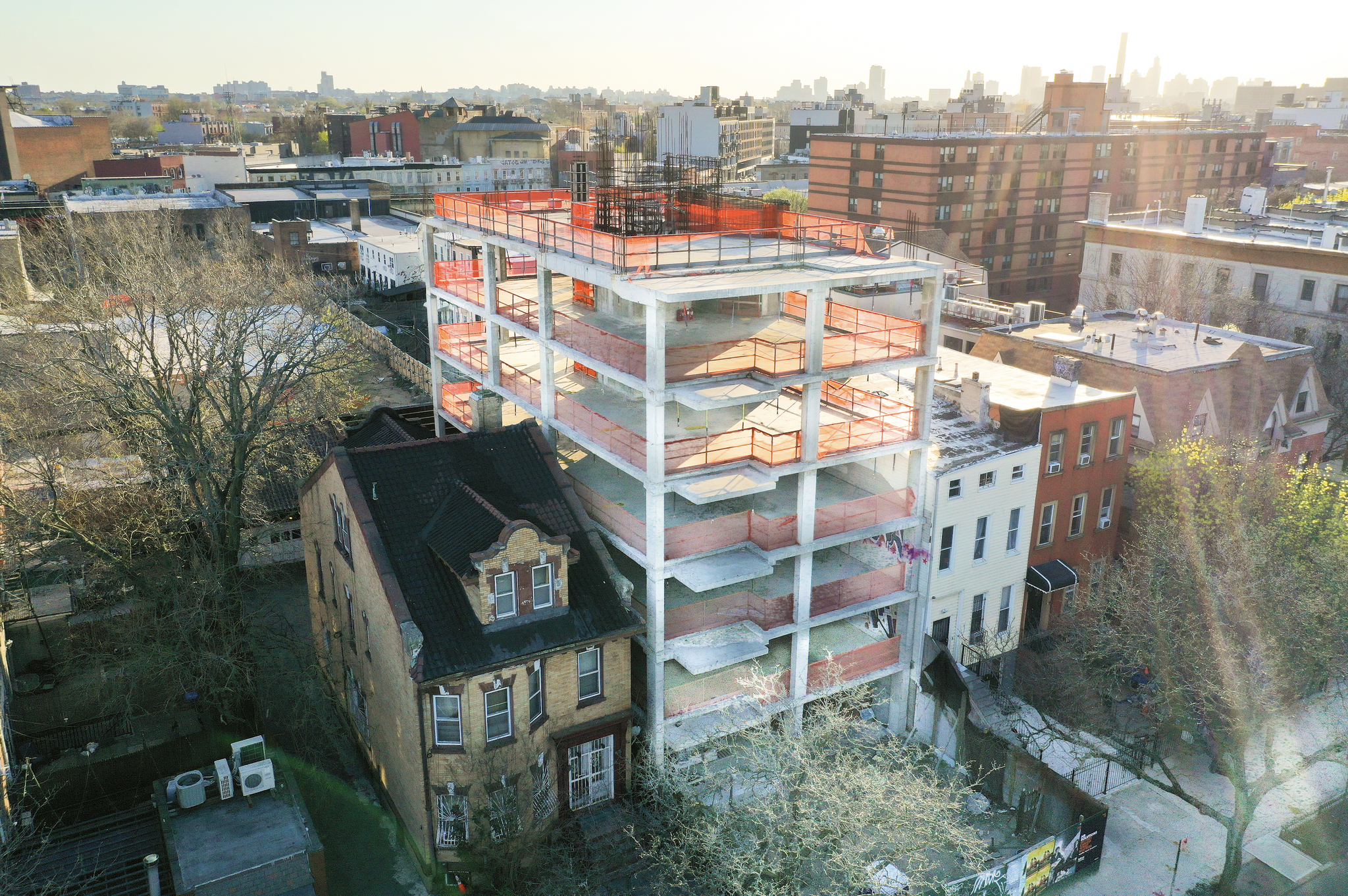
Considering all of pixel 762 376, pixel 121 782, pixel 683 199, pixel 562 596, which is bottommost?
pixel 121 782

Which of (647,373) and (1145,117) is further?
(1145,117)

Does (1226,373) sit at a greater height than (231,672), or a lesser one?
greater

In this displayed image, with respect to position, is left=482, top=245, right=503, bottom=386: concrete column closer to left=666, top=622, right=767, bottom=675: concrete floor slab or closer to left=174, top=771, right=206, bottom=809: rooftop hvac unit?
left=666, top=622, right=767, bottom=675: concrete floor slab

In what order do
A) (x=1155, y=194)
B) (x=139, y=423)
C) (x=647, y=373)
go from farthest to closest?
(x=1155, y=194)
(x=139, y=423)
(x=647, y=373)

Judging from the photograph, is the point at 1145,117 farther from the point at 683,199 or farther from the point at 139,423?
the point at 139,423

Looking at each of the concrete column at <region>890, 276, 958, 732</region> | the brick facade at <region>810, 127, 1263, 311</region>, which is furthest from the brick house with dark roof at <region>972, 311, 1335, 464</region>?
the brick facade at <region>810, 127, 1263, 311</region>

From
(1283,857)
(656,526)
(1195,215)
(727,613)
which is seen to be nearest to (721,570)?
(727,613)

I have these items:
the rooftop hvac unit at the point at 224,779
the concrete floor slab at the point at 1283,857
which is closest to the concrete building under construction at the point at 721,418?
the concrete floor slab at the point at 1283,857

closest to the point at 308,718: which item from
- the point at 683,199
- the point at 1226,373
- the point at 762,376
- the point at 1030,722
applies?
the point at 762,376
